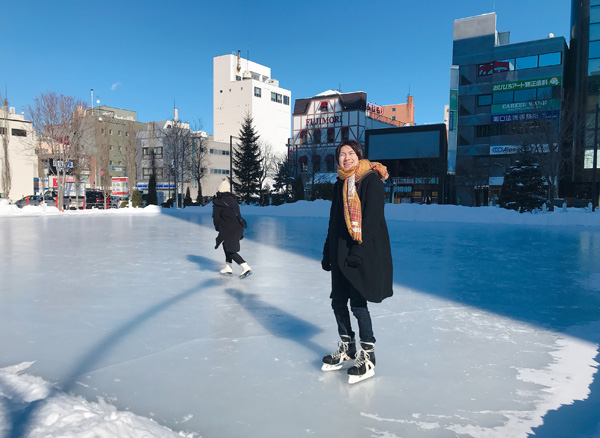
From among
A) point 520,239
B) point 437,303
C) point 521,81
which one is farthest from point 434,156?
point 437,303

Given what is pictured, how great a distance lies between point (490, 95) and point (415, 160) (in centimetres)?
933

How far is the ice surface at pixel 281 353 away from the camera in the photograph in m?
2.58

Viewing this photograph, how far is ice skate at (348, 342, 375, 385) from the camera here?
125 inches

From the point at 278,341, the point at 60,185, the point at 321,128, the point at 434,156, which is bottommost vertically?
the point at 278,341

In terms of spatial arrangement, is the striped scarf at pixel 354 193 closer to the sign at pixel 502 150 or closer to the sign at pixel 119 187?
the sign at pixel 119 187

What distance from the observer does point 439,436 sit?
2434 millimetres

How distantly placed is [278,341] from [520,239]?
38.8 feet

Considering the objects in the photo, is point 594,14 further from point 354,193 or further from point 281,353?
point 281,353

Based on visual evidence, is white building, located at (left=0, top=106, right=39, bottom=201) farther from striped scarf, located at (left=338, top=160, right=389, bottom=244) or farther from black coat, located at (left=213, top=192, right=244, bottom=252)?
striped scarf, located at (left=338, top=160, right=389, bottom=244)

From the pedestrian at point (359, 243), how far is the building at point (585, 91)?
39.7 m

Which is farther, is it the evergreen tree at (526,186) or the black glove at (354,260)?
the evergreen tree at (526,186)

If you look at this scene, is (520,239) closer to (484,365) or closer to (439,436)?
(484,365)

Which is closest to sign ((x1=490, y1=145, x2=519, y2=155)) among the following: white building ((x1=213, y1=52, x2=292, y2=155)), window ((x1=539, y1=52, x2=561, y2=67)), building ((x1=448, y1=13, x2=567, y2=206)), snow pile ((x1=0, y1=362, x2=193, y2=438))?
building ((x1=448, y1=13, x2=567, y2=206))

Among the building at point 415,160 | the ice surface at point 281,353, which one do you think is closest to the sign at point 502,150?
the building at point 415,160
